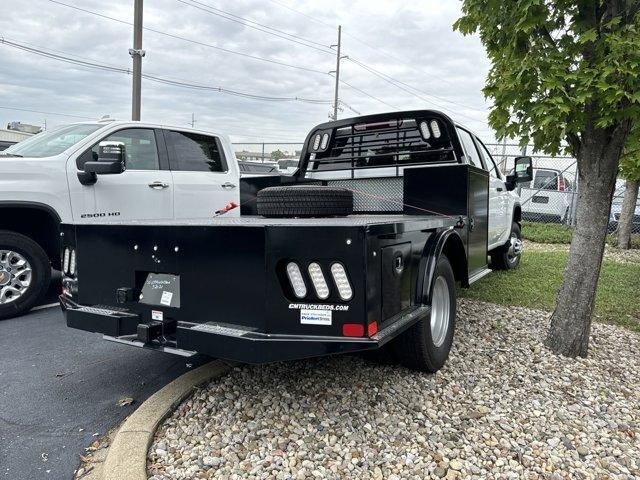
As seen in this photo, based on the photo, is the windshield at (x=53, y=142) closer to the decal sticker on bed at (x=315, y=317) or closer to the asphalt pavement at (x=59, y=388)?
the asphalt pavement at (x=59, y=388)

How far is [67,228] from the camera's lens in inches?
137

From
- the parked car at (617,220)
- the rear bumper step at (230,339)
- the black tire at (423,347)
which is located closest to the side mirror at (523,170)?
the black tire at (423,347)

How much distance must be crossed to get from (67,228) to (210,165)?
331 cm

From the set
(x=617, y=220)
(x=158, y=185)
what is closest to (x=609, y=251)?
(x=617, y=220)

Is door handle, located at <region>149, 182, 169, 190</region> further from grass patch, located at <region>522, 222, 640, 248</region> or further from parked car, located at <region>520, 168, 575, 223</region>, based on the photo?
parked car, located at <region>520, 168, 575, 223</region>

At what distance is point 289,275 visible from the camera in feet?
8.35

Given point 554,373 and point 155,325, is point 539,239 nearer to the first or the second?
point 554,373

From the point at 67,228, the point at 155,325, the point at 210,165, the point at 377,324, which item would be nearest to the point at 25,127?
the point at 210,165

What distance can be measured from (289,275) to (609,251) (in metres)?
10.5

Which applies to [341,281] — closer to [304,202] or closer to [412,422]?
→ [304,202]

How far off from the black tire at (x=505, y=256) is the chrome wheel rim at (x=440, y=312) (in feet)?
13.2

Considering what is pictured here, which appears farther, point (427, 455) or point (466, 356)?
point (466, 356)

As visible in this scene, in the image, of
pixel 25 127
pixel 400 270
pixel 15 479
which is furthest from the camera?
pixel 25 127

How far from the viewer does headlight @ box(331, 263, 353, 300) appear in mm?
2439
